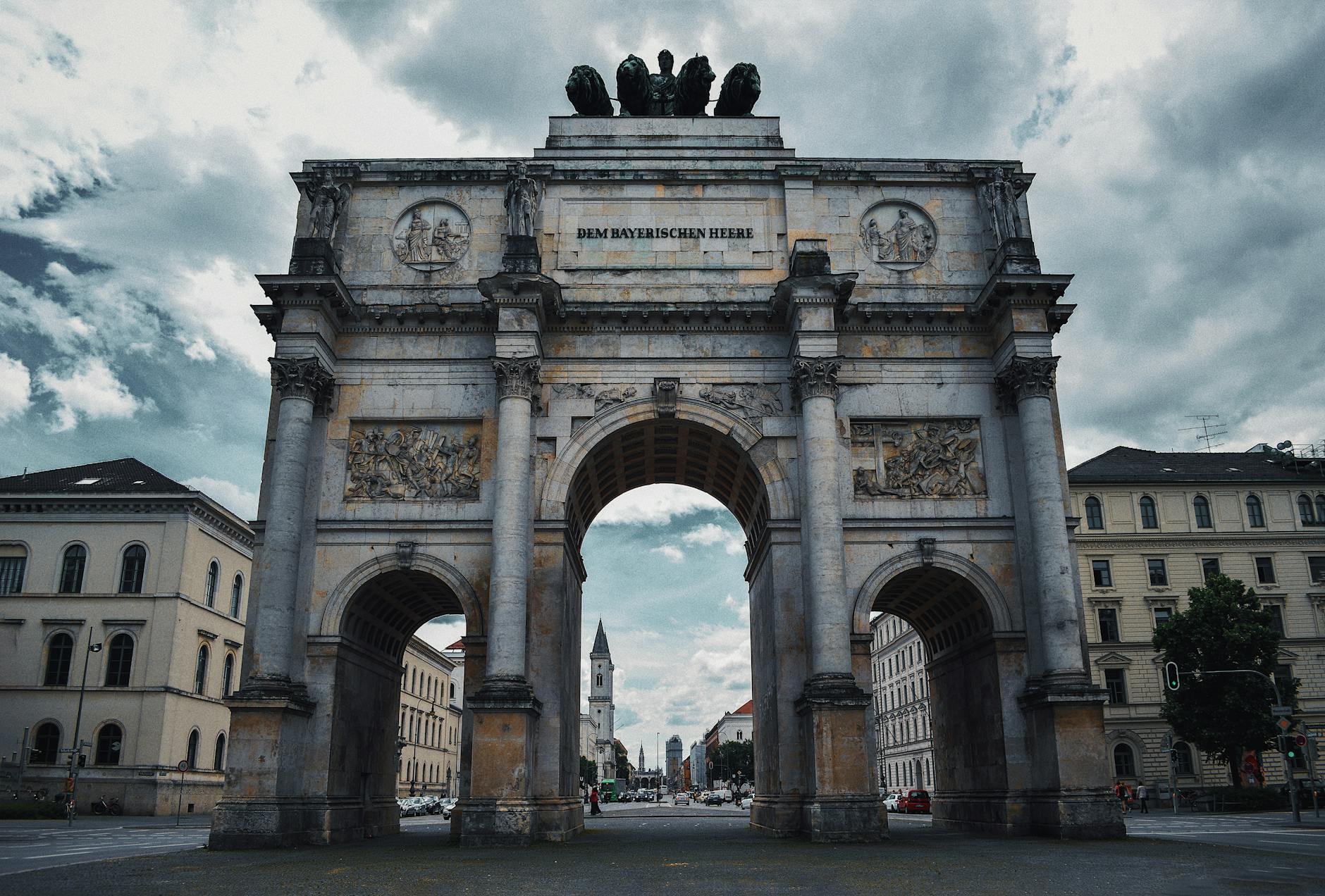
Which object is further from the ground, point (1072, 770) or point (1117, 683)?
point (1117, 683)

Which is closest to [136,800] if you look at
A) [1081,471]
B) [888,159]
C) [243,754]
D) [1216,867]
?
[243,754]

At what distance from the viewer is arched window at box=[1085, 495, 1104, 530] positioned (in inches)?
2314

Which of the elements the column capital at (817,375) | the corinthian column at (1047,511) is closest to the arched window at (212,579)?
the column capital at (817,375)

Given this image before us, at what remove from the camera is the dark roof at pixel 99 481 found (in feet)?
178

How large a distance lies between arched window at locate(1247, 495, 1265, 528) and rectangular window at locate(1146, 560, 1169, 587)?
5583mm

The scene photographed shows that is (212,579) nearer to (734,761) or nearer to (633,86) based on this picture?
(633,86)

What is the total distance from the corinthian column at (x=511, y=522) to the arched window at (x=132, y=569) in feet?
116

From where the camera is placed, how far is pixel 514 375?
2559 cm

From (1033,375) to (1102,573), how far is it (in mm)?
36925

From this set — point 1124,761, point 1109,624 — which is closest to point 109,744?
point 1124,761

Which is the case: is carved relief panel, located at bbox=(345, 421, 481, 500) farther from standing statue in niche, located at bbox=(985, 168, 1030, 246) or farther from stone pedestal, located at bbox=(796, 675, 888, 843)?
standing statue in niche, located at bbox=(985, 168, 1030, 246)

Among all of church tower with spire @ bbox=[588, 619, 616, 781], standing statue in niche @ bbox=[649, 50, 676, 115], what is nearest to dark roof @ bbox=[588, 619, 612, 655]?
church tower with spire @ bbox=[588, 619, 616, 781]

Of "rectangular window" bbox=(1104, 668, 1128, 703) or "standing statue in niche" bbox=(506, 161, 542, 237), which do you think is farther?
"rectangular window" bbox=(1104, 668, 1128, 703)

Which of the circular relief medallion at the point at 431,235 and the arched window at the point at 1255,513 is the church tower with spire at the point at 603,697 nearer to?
the arched window at the point at 1255,513
